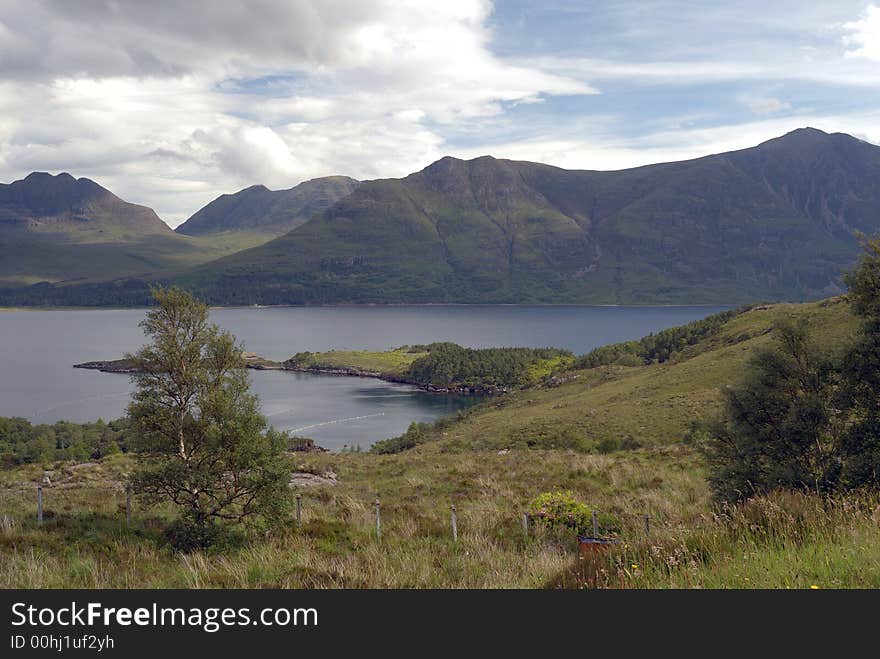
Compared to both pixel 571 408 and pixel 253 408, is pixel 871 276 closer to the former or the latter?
pixel 253 408

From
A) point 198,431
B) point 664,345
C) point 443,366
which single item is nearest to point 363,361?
point 443,366

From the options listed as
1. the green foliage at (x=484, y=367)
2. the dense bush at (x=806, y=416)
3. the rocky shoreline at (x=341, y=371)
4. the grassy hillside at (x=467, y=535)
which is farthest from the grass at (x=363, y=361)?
the dense bush at (x=806, y=416)

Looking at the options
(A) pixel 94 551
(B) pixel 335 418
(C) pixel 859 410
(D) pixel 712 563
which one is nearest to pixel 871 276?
(C) pixel 859 410

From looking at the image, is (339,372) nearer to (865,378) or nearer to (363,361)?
(363,361)

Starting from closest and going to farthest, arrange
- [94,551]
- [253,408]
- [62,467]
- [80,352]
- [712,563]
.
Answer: [712,563], [94,551], [253,408], [62,467], [80,352]

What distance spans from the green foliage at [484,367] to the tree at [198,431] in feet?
410

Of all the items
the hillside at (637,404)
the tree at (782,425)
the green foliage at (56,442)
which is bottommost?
the green foliage at (56,442)

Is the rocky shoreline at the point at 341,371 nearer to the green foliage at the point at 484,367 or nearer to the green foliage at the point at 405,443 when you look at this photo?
the green foliage at the point at 484,367

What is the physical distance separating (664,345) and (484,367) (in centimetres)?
5431

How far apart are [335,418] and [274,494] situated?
96485 mm

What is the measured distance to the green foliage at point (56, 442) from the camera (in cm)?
6469

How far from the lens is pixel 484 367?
150375 mm

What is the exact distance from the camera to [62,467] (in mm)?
35000

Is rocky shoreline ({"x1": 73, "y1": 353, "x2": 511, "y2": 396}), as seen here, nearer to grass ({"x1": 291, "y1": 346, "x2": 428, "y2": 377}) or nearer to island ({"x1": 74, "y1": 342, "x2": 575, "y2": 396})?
island ({"x1": 74, "y1": 342, "x2": 575, "y2": 396})
